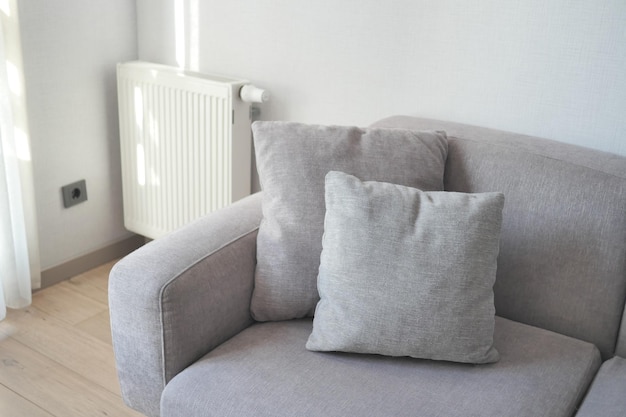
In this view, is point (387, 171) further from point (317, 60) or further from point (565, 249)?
point (317, 60)

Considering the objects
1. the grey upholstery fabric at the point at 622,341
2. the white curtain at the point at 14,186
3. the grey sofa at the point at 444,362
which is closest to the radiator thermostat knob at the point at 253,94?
the grey sofa at the point at 444,362

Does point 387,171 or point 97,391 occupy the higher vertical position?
point 387,171

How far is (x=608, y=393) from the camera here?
147 cm

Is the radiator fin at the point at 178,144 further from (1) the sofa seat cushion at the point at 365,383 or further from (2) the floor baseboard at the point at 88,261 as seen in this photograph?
(1) the sofa seat cushion at the point at 365,383

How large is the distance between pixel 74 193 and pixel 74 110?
0.31 metres

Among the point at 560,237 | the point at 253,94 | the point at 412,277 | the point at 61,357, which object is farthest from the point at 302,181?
the point at 61,357

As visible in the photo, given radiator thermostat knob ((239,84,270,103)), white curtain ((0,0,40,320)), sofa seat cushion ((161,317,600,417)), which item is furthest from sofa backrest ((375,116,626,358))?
white curtain ((0,0,40,320))

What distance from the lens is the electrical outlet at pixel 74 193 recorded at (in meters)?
2.58

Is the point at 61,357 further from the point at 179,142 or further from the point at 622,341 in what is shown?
the point at 622,341

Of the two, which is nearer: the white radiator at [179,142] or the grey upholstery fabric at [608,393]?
the grey upholstery fabric at [608,393]

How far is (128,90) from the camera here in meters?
2.57

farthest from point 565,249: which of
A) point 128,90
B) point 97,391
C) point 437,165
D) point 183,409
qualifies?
point 128,90

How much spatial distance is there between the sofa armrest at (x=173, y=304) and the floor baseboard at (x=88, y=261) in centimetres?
116

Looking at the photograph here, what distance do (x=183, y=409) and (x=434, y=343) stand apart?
54cm
